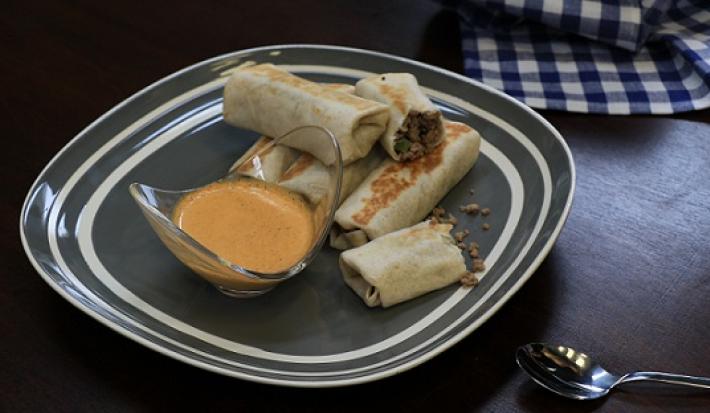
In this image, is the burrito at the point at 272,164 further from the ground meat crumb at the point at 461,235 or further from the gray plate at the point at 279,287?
the ground meat crumb at the point at 461,235

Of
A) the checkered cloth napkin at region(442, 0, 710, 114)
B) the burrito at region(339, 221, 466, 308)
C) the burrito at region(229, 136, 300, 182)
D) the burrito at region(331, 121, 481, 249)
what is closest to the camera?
the burrito at region(339, 221, 466, 308)

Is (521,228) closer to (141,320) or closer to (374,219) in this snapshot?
(374,219)

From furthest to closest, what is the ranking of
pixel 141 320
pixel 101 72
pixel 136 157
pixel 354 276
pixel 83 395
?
pixel 101 72, pixel 136 157, pixel 354 276, pixel 141 320, pixel 83 395

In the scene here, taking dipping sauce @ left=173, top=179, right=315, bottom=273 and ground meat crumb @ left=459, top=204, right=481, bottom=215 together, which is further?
ground meat crumb @ left=459, top=204, right=481, bottom=215

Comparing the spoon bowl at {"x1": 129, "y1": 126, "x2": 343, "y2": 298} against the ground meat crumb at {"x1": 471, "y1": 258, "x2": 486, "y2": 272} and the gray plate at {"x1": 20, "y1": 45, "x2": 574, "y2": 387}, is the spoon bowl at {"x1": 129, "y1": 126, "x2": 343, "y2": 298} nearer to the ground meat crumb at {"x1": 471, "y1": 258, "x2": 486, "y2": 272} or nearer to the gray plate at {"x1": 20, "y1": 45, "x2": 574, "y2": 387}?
the gray plate at {"x1": 20, "y1": 45, "x2": 574, "y2": 387}

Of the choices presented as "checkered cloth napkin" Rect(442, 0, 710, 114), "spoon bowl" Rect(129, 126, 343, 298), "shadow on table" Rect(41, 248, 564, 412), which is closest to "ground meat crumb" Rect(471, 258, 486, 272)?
"shadow on table" Rect(41, 248, 564, 412)

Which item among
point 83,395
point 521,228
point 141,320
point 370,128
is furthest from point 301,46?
point 83,395

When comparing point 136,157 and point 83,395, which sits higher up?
point 136,157
